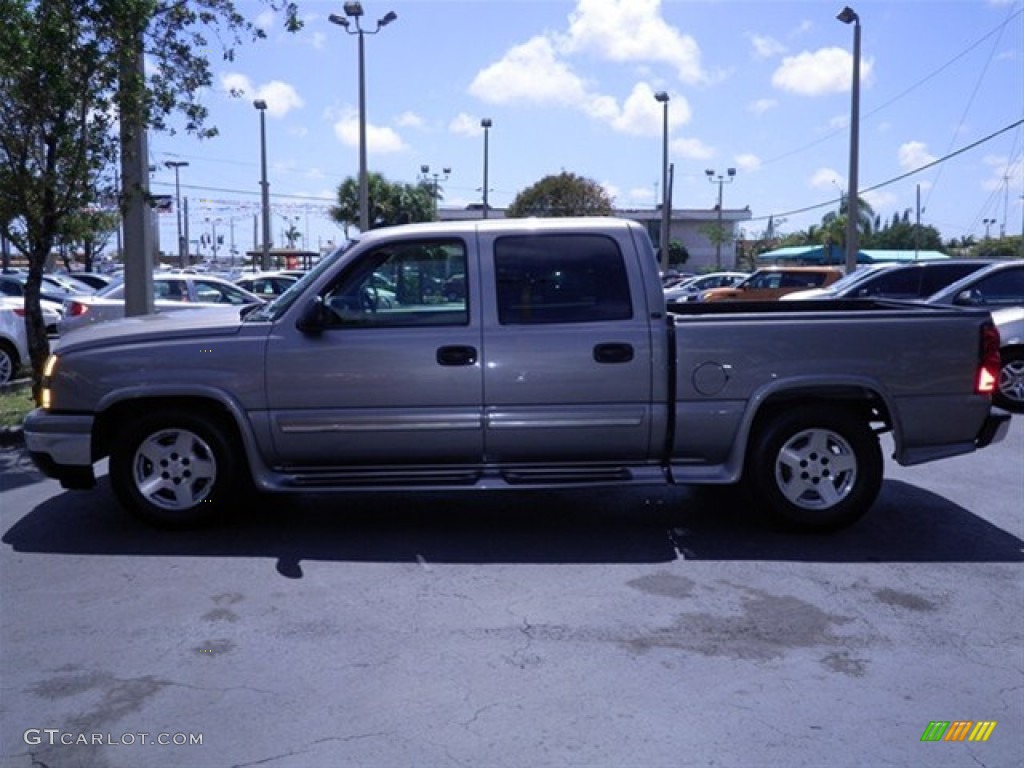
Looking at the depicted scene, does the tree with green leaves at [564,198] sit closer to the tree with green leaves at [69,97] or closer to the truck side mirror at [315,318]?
the tree with green leaves at [69,97]

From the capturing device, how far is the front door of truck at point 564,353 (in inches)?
247

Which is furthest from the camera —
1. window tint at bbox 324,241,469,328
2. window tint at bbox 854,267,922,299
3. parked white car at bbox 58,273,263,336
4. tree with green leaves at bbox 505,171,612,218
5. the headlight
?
tree with green leaves at bbox 505,171,612,218

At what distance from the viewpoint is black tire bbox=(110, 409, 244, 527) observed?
253 inches

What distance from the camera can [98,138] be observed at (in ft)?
34.8

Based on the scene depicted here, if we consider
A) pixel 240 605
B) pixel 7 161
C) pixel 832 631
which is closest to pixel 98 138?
pixel 7 161

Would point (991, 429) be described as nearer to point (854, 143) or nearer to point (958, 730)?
point (958, 730)

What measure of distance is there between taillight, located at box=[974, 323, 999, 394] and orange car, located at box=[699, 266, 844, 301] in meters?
15.7

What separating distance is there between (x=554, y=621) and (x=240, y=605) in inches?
64.1

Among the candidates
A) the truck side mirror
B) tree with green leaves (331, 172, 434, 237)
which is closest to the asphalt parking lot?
the truck side mirror

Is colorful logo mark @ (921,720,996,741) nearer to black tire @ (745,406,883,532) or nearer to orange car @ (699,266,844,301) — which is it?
black tire @ (745,406,883,532)

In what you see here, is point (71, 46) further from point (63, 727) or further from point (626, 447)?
point (63, 727)

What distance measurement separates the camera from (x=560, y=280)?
21.0 ft

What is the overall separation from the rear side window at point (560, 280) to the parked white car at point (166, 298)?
9.62 metres

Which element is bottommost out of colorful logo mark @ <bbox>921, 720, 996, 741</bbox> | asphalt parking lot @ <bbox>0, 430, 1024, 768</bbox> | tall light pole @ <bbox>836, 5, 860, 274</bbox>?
colorful logo mark @ <bbox>921, 720, 996, 741</bbox>
